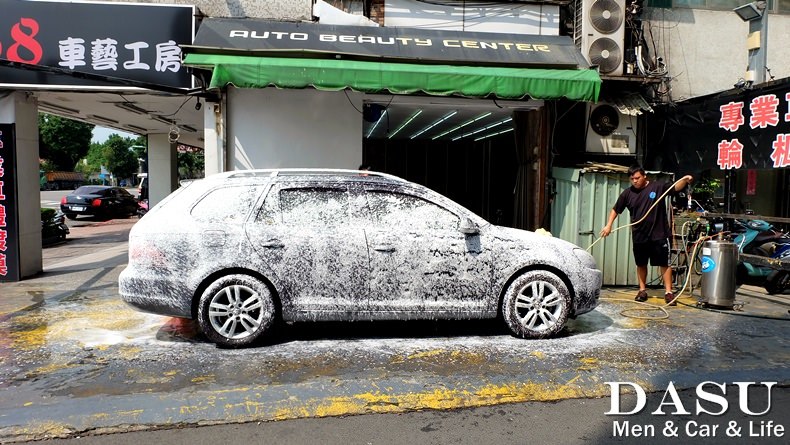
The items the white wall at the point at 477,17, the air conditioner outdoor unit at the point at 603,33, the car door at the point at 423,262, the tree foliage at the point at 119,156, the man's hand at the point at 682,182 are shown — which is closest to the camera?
the car door at the point at 423,262

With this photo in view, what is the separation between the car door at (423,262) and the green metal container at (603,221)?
351 centimetres

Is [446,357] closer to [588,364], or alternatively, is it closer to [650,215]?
[588,364]

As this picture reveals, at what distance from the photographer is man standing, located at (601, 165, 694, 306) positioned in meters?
7.21

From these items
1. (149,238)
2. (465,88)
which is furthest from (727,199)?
(149,238)

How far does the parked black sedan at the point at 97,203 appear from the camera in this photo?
909 inches

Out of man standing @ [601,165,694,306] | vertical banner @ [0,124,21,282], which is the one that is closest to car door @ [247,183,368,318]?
man standing @ [601,165,694,306]

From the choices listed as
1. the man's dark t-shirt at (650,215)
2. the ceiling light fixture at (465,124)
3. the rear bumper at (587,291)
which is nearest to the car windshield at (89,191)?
the ceiling light fixture at (465,124)

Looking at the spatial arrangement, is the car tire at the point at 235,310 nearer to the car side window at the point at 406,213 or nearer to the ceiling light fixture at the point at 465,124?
the car side window at the point at 406,213

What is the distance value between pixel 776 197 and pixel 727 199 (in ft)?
18.3

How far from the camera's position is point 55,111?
10.9m

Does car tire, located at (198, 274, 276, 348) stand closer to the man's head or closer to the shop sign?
the man's head

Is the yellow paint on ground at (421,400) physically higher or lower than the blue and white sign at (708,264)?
lower

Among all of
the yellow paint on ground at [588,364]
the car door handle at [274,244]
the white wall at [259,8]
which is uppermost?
the white wall at [259,8]

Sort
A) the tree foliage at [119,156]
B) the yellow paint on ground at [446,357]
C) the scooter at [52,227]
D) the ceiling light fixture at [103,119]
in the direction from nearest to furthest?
1. the yellow paint on ground at [446,357]
2. the ceiling light fixture at [103,119]
3. the scooter at [52,227]
4. the tree foliage at [119,156]
